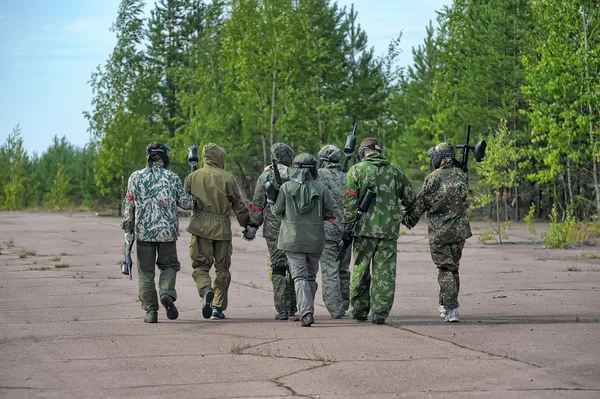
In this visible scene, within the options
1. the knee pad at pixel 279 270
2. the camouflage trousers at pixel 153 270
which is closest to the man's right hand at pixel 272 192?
the knee pad at pixel 279 270

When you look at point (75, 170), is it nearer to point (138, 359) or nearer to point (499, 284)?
point (499, 284)

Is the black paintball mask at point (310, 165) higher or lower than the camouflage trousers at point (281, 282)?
higher

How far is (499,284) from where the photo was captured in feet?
50.8

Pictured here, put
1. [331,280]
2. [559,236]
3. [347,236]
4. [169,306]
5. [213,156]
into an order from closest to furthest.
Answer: [347,236], [169,306], [331,280], [213,156], [559,236]

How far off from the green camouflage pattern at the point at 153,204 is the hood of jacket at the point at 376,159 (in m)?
2.10

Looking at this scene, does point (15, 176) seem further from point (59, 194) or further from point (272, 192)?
point (272, 192)

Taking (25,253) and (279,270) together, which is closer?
(279,270)

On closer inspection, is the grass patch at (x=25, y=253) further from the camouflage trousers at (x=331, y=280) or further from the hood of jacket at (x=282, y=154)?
the camouflage trousers at (x=331, y=280)

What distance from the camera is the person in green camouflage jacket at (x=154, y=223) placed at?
1140 centimetres

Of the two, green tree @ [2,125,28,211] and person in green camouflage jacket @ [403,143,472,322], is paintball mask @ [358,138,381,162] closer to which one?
person in green camouflage jacket @ [403,143,472,322]

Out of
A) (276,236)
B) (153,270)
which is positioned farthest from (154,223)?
(276,236)

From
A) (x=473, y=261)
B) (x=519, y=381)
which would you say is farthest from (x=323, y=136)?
(x=519, y=381)

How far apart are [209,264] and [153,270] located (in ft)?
2.16

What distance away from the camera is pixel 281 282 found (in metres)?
11.6
